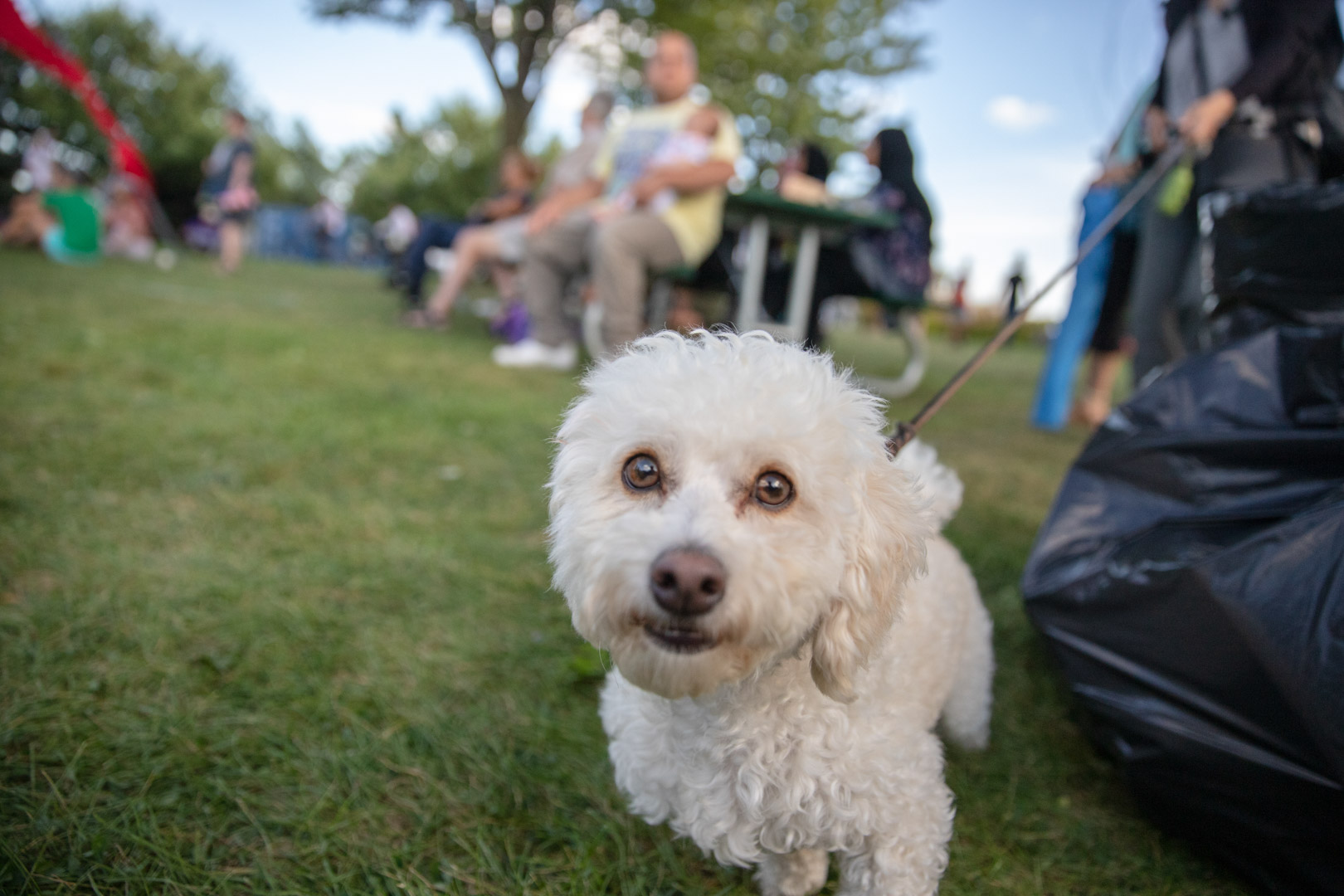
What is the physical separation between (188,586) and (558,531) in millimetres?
1697

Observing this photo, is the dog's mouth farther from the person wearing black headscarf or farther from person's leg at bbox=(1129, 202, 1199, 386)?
the person wearing black headscarf

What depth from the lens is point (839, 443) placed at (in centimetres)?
131

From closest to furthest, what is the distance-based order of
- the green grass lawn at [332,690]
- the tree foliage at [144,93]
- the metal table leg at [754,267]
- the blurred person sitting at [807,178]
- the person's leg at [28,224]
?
the green grass lawn at [332,690] < the metal table leg at [754,267] < the blurred person sitting at [807,178] < the person's leg at [28,224] < the tree foliage at [144,93]

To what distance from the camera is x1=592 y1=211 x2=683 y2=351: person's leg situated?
18.3 feet

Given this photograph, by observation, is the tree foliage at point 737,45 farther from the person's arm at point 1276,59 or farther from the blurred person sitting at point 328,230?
the blurred person sitting at point 328,230

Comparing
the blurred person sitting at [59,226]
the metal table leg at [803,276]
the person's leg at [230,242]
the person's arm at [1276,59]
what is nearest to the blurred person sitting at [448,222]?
the metal table leg at [803,276]

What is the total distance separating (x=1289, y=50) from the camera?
10.3ft

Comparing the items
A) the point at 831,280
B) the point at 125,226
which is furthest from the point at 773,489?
the point at 125,226

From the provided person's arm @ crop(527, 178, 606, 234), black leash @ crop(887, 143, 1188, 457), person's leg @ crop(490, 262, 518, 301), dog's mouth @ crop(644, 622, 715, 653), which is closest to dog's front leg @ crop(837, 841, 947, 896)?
dog's mouth @ crop(644, 622, 715, 653)

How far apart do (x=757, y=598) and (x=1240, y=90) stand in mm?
3641

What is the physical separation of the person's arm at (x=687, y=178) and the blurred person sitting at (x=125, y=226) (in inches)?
566

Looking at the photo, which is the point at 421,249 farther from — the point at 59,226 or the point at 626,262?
the point at 59,226

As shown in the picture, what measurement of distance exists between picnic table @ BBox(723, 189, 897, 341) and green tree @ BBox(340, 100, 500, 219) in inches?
1535

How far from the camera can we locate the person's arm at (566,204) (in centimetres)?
688
